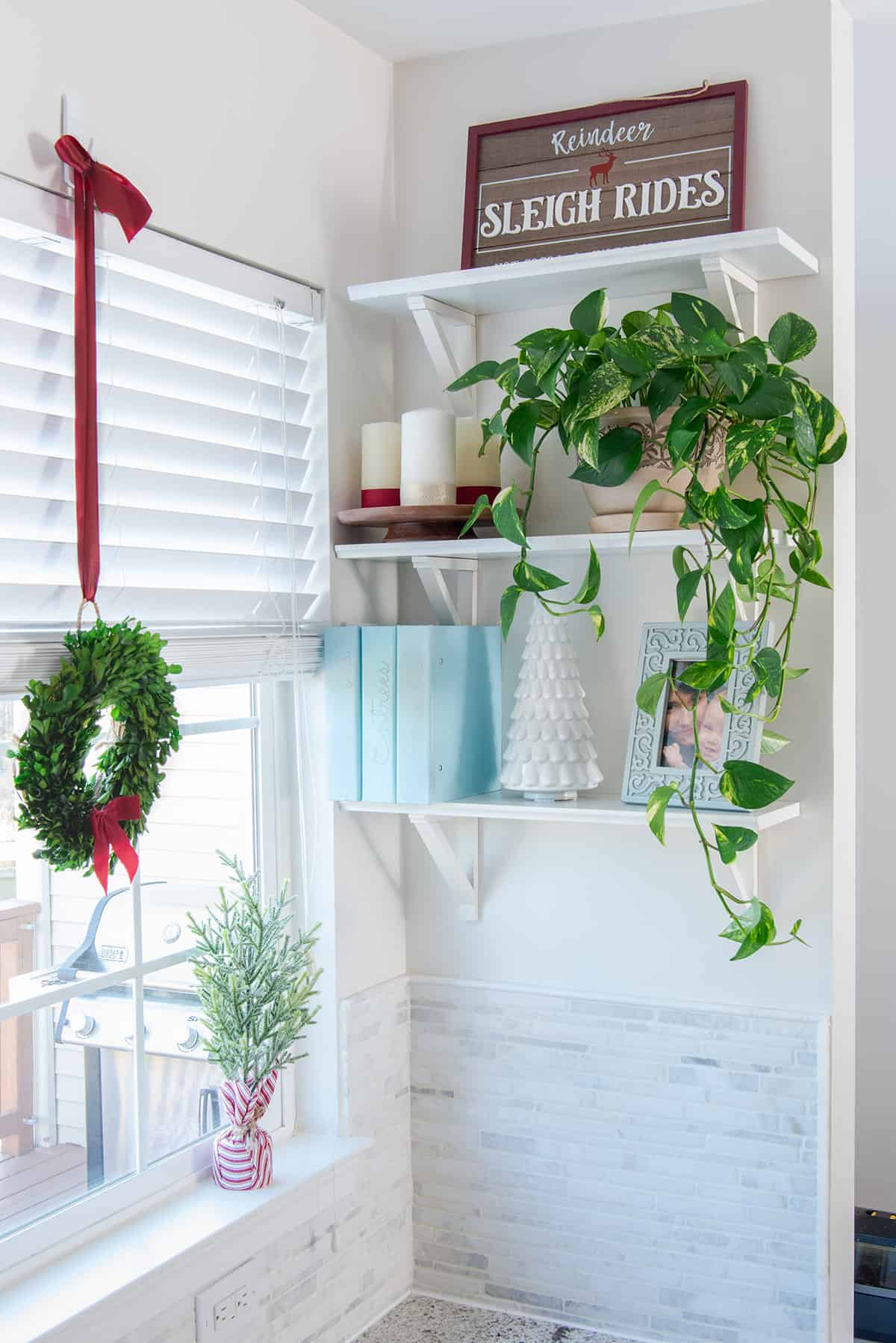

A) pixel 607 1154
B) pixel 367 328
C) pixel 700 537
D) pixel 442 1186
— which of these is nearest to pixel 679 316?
pixel 700 537

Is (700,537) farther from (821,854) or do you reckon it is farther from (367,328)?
(367,328)

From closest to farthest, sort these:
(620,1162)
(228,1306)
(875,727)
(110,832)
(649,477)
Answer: (110,832), (228,1306), (649,477), (620,1162), (875,727)

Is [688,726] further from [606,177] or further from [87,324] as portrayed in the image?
[87,324]

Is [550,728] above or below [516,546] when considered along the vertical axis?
below

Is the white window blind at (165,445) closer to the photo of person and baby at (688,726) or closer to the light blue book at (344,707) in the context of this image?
the light blue book at (344,707)

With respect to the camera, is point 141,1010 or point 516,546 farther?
point 516,546

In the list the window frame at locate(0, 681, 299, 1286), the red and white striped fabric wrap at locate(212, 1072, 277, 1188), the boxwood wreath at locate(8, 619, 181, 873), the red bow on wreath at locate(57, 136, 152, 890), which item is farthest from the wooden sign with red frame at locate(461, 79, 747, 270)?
the red and white striped fabric wrap at locate(212, 1072, 277, 1188)

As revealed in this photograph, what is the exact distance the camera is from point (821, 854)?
185 cm

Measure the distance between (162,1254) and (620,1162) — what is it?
2.42 feet

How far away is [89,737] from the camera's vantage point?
140 cm

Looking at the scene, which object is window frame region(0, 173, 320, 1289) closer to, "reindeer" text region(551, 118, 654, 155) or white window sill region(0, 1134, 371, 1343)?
white window sill region(0, 1134, 371, 1343)

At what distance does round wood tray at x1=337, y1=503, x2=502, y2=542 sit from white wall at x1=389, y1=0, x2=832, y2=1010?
6.8 inches

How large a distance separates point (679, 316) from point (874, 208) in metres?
1.24

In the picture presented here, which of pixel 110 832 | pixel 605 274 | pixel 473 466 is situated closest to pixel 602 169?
pixel 605 274
